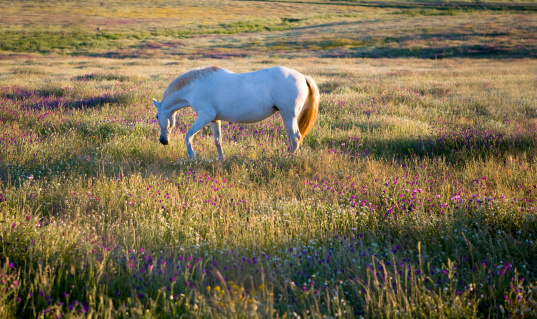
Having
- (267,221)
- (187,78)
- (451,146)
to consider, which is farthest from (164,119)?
(451,146)

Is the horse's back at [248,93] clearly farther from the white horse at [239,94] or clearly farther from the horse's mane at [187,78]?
Answer: the horse's mane at [187,78]

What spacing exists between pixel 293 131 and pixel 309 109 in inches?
26.5

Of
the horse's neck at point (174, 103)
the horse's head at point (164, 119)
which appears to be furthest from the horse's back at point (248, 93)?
the horse's head at point (164, 119)

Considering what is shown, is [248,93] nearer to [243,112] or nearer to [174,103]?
[243,112]

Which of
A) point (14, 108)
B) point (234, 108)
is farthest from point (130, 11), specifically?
point (234, 108)

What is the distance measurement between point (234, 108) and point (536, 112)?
30.5 ft

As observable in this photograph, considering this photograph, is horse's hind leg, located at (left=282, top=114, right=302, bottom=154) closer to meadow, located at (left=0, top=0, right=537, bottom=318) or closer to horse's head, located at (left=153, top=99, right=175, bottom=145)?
meadow, located at (left=0, top=0, right=537, bottom=318)

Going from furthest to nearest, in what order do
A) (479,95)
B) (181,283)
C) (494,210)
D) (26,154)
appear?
(479,95) → (26,154) → (494,210) → (181,283)

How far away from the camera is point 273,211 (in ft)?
14.2

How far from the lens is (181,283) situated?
Result: 9.61 ft

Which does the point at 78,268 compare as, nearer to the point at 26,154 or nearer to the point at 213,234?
the point at 213,234

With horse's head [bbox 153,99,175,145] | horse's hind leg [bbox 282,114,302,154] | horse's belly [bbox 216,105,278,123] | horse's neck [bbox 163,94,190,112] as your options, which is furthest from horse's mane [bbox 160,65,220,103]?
horse's hind leg [bbox 282,114,302,154]

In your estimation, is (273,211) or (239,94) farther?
(239,94)

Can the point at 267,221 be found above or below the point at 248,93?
below
